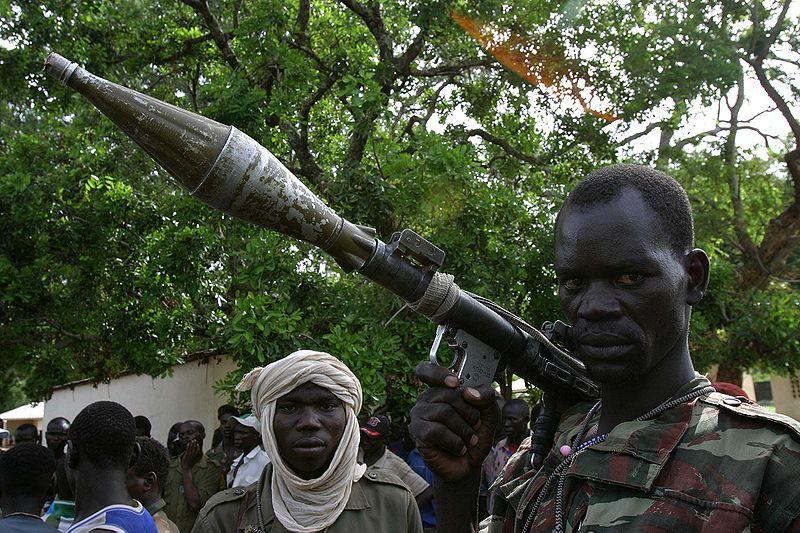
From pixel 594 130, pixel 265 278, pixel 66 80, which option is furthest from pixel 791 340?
pixel 66 80

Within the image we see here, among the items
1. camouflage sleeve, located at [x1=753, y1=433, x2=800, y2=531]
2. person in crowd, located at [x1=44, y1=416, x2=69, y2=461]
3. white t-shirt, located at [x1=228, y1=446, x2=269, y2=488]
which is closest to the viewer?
camouflage sleeve, located at [x1=753, y1=433, x2=800, y2=531]

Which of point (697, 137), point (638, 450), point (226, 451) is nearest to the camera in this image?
point (638, 450)

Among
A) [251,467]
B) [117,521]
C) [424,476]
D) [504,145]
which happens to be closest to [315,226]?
[117,521]

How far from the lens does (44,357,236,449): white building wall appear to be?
12.6 m

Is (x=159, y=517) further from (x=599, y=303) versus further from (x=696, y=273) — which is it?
(x=696, y=273)

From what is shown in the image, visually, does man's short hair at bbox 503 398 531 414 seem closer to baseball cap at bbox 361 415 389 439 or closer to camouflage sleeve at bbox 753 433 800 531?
baseball cap at bbox 361 415 389 439

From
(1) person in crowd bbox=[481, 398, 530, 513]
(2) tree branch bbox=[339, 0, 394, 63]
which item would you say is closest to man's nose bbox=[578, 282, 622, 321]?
(1) person in crowd bbox=[481, 398, 530, 513]

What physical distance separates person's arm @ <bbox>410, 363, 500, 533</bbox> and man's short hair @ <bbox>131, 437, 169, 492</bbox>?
7.79ft

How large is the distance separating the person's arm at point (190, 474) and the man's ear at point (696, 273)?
19.0ft

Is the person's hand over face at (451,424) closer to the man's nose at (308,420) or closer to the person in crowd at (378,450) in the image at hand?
the man's nose at (308,420)

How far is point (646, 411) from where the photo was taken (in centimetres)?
165

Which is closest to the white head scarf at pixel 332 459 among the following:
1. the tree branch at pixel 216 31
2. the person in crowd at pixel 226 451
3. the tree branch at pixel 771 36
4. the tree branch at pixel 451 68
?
the person in crowd at pixel 226 451

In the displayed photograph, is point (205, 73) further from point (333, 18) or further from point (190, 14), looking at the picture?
point (333, 18)

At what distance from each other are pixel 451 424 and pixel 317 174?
7267 mm
